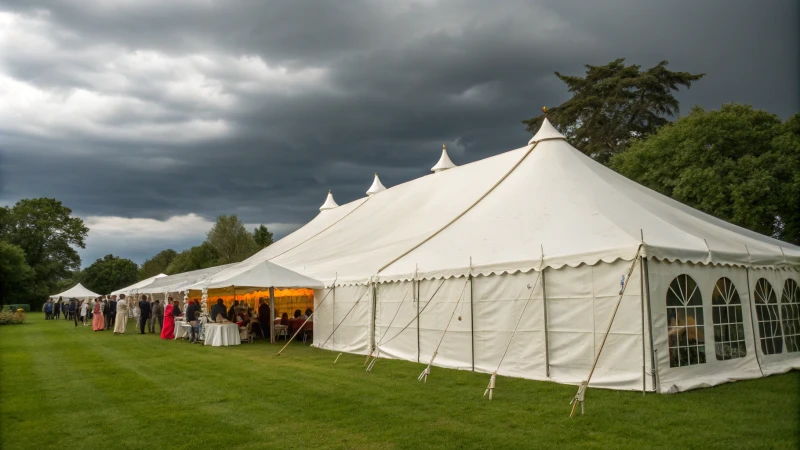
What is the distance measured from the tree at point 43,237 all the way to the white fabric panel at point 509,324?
52438mm

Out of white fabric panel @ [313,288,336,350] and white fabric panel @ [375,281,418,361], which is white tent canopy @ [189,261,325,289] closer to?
white fabric panel @ [313,288,336,350]

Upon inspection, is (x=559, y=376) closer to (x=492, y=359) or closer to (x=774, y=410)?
(x=492, y=359)

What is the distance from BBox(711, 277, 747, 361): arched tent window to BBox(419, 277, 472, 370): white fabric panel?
3.62 meters

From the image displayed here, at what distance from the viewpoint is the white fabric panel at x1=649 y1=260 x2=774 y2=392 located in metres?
6.96

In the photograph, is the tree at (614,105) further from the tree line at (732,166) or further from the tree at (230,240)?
the tree at (230,240)

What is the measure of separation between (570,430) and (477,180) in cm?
799

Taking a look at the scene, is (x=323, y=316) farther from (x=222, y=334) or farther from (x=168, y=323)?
(x=168, y=323)

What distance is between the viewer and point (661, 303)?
23.5 feet

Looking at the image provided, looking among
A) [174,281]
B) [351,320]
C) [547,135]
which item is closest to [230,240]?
[174,281]

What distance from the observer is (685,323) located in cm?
742

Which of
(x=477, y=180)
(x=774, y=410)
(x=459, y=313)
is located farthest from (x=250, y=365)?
(x=774, y=410)

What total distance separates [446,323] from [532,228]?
219 centimetres

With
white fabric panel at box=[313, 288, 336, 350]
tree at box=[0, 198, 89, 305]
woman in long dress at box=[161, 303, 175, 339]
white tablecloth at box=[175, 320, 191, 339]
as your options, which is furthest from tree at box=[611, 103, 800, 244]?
tree at box=[0, 198, 89, 305]

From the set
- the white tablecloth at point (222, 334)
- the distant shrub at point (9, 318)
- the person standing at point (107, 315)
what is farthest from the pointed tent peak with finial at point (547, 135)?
the distant shrub at point (9, 318)
